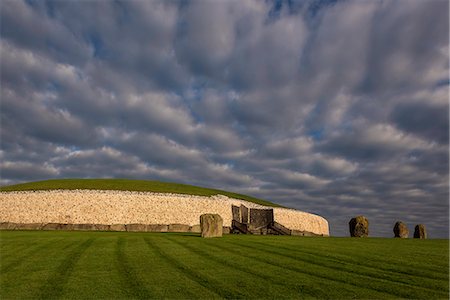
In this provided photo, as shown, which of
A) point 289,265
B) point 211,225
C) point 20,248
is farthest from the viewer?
point 211,225

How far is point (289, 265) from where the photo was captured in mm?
10898

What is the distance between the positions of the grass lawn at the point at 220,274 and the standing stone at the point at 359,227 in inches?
637

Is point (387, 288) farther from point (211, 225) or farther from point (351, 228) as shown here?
point (351, 228)

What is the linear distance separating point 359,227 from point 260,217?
1782 cm

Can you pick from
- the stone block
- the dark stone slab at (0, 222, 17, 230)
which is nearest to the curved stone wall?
the dark stone slab at (0, 222, 17, 230)

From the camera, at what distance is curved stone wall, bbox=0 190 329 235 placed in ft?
121

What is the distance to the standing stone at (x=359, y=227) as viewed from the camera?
28.9 m

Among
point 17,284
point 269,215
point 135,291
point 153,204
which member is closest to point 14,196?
point 153,204

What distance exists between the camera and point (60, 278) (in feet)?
30.6

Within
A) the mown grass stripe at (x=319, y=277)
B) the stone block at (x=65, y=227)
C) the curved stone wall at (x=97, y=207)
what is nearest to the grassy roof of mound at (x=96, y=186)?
the curved stone wall at (x=97, y=207)

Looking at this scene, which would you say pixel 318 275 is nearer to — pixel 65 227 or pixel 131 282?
pixel 131 282

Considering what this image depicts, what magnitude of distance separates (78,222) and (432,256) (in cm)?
3404

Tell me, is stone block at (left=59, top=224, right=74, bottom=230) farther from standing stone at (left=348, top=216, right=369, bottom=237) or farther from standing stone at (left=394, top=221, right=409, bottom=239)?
standing stone at (left=394, top=221, right=409, bottom=239)

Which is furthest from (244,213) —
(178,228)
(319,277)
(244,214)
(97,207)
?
(319,277)
